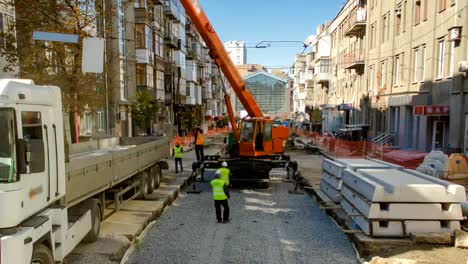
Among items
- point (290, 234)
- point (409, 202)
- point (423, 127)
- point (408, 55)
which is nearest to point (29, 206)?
point (290, 234)

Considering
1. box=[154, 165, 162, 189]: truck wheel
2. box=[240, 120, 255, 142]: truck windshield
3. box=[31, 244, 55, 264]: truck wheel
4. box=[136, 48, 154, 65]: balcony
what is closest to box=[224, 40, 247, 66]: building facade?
box=[240, 120, 255, 142]: truck windshield

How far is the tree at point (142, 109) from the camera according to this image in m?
31.1

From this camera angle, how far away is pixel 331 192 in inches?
459

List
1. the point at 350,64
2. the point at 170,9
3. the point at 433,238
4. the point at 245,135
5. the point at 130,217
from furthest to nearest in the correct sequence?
the point at 170,9
the point at 350,64
the point at 245,135
the point at 130,217
the point at 433,238

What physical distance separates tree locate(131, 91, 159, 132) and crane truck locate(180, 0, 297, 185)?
16.3 meters

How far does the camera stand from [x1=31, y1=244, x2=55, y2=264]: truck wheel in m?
4.94

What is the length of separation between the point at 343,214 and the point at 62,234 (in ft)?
20.7

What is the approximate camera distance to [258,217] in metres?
10.4

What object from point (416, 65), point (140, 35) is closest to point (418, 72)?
point (416, 65)

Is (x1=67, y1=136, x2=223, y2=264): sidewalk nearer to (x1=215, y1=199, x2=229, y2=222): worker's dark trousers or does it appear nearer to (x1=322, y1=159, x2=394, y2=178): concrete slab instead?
(x1=215, y1=199, x2=229, y2=222): worker's dark trousers

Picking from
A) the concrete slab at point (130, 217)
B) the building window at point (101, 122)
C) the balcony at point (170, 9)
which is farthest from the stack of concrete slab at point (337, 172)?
the balcony at point (170, 9)

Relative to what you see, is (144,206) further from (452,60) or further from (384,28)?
(384,28)

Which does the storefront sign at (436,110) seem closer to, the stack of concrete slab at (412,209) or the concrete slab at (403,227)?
the stack of concrete slab at (412,209)

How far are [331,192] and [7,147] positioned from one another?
894 centimetres
